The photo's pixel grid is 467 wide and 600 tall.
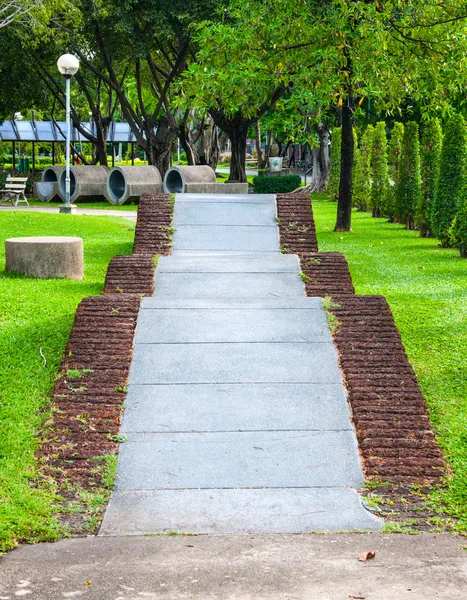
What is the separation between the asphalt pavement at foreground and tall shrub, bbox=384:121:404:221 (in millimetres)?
17537

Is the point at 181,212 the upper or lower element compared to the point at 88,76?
lower

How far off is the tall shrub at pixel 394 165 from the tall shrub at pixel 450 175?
199 inches

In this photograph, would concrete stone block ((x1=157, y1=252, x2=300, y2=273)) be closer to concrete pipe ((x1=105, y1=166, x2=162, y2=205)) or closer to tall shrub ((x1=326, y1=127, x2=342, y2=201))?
concrete pipe ((x1=105, y1=166, x2=162, y2=205))

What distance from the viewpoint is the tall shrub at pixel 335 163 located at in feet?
97.3

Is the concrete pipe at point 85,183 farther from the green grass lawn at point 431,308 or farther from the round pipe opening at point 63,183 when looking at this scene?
the green grass lawn at point 431,308

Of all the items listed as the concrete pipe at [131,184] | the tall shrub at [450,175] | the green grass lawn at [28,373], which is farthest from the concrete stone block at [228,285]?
the concrete pipe at [131,184]

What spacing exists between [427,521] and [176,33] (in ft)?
81.2

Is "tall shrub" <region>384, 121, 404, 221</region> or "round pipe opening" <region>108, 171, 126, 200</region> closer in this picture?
"tall shrub" <region>384, 121, 404, 221</region>

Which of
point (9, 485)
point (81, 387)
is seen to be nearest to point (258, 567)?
point (9, 485)

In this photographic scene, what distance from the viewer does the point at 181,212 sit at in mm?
12414

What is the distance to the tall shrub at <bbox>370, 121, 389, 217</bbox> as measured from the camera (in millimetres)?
23792

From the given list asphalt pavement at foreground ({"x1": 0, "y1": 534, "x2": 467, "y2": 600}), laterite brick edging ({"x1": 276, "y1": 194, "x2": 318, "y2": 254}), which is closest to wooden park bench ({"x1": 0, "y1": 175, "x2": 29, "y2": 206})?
laterite brick edging ({"x1": 276, "y1": 194, "x2": 318, "y2": 254})

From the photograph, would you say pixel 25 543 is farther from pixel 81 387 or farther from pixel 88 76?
pixel 88 76

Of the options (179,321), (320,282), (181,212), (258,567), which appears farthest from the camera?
(181,212)
